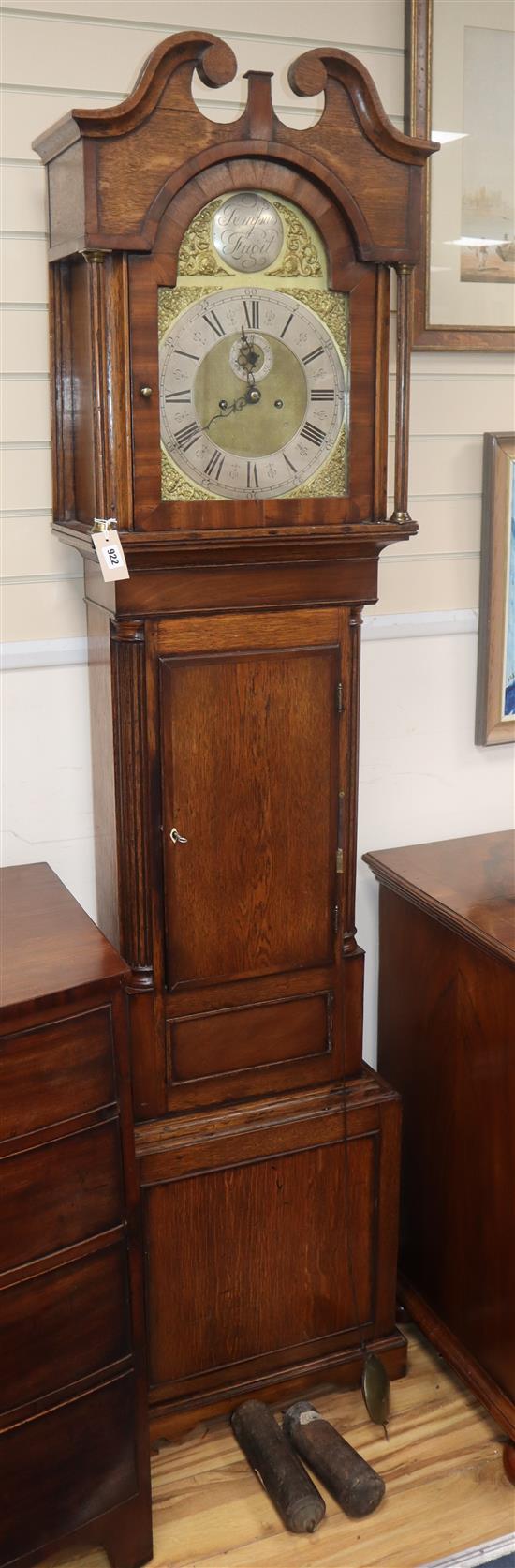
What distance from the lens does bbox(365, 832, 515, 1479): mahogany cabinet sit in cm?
217

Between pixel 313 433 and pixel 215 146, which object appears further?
pixel 313 433

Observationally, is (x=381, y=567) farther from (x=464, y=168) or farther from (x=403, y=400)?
(x=464, y=168)

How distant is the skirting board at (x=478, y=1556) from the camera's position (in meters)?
2.02

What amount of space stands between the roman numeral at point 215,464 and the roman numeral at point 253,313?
187 mm

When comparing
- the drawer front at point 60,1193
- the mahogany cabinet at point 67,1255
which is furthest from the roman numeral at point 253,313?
the drawer front at point 60,1193

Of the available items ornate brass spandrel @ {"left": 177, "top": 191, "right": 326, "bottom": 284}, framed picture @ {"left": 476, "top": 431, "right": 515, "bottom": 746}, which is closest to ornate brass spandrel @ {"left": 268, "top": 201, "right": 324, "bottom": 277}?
ornate brass spandrel @ {"left": 177, "top": 191, "right": 326, "bottom": 284}

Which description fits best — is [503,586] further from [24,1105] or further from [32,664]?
[24,1105]

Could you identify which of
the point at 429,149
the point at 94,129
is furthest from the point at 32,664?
the point at 429,149

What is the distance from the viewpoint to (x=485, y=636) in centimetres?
256

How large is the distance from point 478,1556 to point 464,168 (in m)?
2.30

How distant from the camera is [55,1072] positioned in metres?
1.77

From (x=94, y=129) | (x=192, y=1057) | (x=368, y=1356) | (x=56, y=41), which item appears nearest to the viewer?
(x=94, y=129)

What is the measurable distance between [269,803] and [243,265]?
2.60 feet

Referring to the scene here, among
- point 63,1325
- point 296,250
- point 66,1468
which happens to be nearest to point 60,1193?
point 63,1325
